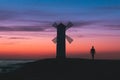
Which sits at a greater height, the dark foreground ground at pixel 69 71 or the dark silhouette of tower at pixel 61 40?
the dark silhouette of tower at pixel 61 40

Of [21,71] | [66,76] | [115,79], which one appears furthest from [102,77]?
[21,71]

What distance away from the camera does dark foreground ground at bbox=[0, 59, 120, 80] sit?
53906 millimetres

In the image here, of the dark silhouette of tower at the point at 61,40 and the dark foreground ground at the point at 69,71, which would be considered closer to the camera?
the dark foreground ground at the point at 69,71

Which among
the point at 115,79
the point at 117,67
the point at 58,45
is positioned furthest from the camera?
the point at 58,45

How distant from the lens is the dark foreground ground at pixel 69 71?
53.9m

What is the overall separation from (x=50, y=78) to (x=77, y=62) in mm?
13821

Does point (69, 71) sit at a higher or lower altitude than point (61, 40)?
lower

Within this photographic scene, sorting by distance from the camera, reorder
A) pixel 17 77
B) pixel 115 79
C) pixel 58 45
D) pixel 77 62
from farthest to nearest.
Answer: pixel 58 45, pixel 77 62, pixel 17 77, pixel 115 79

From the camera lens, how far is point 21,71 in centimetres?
6316

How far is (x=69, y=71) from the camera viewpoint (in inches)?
2287

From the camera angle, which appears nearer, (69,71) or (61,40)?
(69,71)

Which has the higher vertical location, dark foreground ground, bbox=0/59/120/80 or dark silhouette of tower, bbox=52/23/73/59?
dark silhouette of tower, bbox=52/23/73/59

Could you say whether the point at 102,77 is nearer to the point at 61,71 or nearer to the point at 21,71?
the point at 61,71

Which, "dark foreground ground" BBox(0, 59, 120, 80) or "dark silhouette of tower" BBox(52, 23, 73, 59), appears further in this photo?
"dark silhouette of tower" BBox(52, 23, 73, 59)
